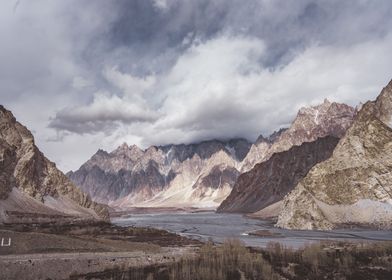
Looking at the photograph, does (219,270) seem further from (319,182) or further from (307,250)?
(319,182)

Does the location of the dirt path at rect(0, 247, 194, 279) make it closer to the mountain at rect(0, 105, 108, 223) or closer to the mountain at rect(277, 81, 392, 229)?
the mountain at rect(0, 105, 108, 223)

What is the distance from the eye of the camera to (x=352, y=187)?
433 ft

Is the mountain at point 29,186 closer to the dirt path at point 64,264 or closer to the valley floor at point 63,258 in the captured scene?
the valley floor at point 63,258

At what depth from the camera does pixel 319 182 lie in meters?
136

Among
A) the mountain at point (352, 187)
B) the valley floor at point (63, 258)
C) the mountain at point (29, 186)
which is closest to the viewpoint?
the valley floor at point (63, 258)

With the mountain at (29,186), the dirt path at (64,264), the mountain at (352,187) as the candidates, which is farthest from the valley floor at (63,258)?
the mountain at (352,187)

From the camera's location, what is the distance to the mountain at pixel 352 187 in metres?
124

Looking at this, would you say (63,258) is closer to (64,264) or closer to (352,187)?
(64,264)

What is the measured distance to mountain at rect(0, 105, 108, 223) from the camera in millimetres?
122938

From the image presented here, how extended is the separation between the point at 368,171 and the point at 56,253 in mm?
106020

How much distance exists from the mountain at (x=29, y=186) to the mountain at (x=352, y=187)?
64159mm

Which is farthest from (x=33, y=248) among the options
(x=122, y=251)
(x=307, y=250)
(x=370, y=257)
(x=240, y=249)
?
(x=370, y=257)

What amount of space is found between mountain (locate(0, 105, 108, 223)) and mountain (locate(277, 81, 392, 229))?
210 feet

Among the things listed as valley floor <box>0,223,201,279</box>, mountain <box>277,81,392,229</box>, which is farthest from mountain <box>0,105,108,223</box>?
mountain <box>277,81,392,229</box>
